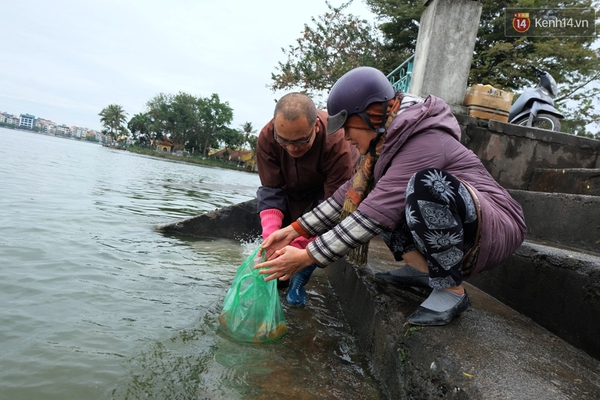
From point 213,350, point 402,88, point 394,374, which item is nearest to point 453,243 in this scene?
point 394,374

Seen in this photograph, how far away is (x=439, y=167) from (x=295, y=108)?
92cm

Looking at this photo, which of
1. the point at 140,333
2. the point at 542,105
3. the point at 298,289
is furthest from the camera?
the point at 542,105

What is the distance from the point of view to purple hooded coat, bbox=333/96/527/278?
167 cm

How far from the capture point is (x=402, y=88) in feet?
20.7

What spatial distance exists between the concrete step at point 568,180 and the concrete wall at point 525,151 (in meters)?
0.16

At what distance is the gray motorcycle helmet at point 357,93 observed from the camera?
1.84 metres

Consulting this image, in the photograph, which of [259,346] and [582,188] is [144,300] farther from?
[582,188]

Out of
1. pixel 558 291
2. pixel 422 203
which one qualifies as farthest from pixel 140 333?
pixel 558 291

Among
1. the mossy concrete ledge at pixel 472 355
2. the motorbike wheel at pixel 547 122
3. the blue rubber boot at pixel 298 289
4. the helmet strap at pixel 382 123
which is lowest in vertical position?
the blue rubber boot at pixel 298 289

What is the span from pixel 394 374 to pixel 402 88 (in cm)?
544

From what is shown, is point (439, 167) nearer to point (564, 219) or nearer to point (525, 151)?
point (564, 219)

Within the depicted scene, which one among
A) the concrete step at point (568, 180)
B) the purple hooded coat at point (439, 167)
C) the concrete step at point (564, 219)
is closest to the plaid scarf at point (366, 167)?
the purple hooded coat at point (439, 167)

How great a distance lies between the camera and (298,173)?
2875mm

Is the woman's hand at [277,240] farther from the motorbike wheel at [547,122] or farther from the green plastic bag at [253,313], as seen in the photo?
the motorbike wheel at [547,122]
